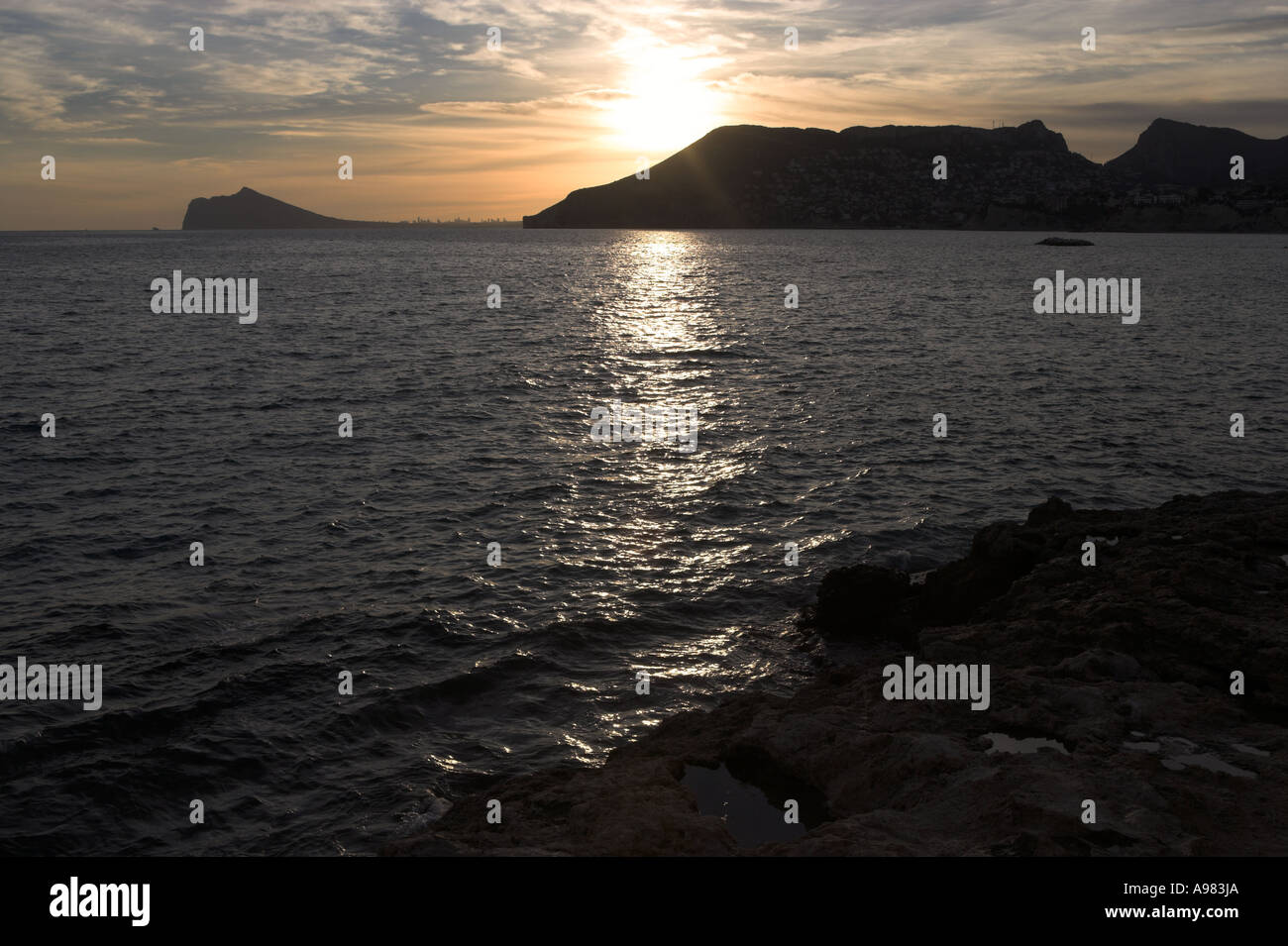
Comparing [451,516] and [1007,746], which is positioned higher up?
[451,516]

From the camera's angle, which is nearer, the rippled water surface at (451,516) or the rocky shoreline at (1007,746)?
the rocky shoreline at (1007,746)

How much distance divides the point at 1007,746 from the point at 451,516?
49.1 feet

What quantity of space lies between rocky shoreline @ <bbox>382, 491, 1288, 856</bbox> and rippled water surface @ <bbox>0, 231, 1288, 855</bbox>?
6.39 ft

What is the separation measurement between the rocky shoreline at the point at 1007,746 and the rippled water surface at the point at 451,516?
1.95 metres

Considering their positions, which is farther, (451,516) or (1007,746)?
(451,516)

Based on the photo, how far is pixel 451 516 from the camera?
22406 millimetres

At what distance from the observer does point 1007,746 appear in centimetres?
1059

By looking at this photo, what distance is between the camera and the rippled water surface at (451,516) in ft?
42.0

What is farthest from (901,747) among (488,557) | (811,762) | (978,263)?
(978,263)

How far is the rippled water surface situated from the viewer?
42.0ft

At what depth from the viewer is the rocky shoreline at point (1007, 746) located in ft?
28.3

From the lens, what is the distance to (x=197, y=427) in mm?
30969

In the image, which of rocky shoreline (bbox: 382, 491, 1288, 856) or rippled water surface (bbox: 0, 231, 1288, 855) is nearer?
rocky shoreline (bbox: 382, 491, 1288, 856)

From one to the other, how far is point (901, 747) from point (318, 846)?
687cm
